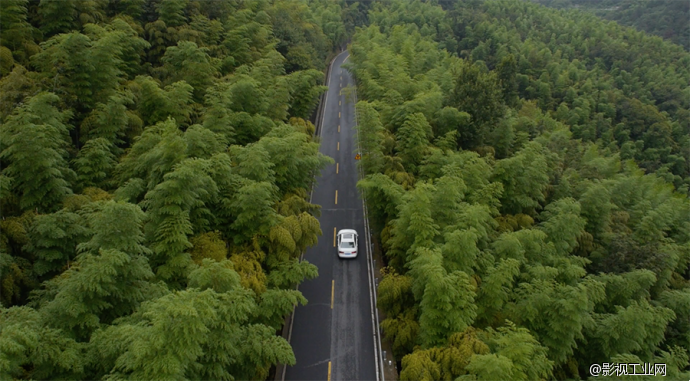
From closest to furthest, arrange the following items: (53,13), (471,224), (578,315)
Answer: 1. (578,315)
2. (471,224)
3. (53,13)

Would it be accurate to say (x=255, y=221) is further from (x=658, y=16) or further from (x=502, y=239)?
(x=658, y=16)

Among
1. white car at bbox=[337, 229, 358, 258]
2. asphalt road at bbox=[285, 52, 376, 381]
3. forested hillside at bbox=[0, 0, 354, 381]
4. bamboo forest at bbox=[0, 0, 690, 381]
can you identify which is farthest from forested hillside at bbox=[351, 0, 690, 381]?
forested hillside at bbox=[0, 0, 354, 381]

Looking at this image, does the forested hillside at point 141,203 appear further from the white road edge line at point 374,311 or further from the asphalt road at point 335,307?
the white road edge line at point 374,311

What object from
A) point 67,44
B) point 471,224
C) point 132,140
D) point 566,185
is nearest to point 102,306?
point 132,140

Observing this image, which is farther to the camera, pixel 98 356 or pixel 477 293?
pixel 477 293

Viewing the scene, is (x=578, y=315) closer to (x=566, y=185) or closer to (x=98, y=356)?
(x=566, y=185)

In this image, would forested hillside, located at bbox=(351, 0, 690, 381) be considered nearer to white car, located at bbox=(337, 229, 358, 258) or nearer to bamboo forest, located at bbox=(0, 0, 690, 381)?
bamboo forest, located at bbox=(0, 0, 690, 381)
